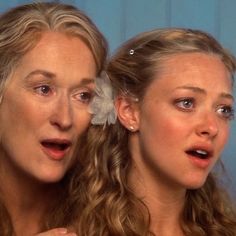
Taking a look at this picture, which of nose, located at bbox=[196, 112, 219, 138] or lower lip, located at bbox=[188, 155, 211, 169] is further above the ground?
nose, located at bbox=[196, 112, 219, 138]

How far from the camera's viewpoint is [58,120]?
5.00ft

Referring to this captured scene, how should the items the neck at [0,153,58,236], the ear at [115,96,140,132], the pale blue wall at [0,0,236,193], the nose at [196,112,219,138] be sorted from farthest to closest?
the pale blue wall at [0,0,236,193]
the neck at [0,153,58,236]
the ear at [115,96,140,132]
the nose at [196,112,219,138]

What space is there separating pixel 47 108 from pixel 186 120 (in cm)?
33

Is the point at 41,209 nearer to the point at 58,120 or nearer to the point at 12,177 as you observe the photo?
the point at 12,177

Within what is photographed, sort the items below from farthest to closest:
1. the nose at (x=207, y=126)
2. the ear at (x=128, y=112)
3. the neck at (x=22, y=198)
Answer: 1. the neck at (x=22, y=198)
2. the ear at (x=128, y=112)
3. the nose at (x=207, y=126)

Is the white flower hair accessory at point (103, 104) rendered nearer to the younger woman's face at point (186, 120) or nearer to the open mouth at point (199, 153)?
the younger woman's face at point (186, 120)

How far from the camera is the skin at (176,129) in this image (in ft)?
4.57

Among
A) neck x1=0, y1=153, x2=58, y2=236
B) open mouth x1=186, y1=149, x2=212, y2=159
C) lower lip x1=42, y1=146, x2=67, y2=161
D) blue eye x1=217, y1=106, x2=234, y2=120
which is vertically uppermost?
blue eye x1=217, y1=106, x2=234, y2=120

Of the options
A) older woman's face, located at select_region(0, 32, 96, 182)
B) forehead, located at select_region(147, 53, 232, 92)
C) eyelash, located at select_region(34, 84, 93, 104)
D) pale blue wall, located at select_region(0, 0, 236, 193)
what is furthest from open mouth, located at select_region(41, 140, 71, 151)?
pale blue wall, located at select_region(0, 0, 236, 193)

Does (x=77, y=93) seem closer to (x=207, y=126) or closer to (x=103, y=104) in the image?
(x=103, y=104)

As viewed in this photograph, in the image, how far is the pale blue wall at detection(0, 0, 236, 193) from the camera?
6.52 ft

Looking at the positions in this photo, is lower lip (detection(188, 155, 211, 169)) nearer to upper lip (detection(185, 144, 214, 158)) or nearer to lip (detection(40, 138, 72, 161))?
upper lip (detection(185, 144, 214, 158))

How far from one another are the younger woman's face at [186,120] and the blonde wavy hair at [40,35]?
234 mm

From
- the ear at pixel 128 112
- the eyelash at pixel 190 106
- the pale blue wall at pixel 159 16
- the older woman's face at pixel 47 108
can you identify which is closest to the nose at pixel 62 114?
the older woman's face at pixel 47 108
